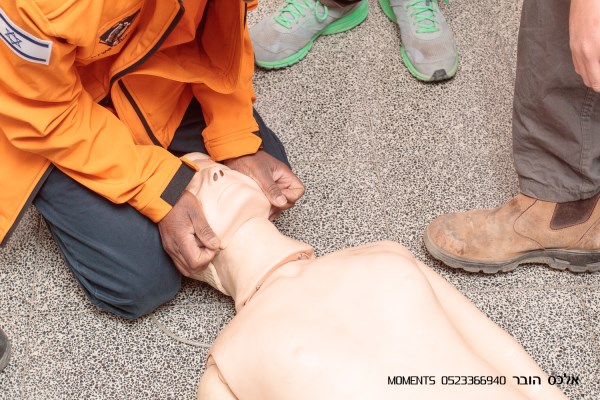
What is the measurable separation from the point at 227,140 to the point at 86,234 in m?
0.28

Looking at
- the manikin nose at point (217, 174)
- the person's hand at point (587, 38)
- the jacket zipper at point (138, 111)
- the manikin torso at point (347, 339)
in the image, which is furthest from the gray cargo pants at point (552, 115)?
the jacket zipper at point (138, 111)

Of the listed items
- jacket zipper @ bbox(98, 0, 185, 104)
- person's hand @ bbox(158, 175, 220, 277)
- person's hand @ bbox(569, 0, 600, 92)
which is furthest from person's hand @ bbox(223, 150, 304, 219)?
person's hand @ bbox(569, 0, 600, 92)

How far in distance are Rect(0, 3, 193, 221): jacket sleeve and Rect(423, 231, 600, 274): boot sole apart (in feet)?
1.57

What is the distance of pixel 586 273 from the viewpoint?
1173 mm

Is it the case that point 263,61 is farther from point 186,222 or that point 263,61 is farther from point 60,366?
point 60,366

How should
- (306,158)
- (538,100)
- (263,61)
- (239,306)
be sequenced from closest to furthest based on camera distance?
(239,306) → (538,100) → (306,158) → (263,61)

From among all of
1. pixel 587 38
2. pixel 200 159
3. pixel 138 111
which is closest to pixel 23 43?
pixel 138 111

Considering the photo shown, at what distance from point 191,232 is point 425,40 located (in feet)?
2.43

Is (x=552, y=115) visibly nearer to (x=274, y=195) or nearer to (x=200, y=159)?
(x=274, y=195)

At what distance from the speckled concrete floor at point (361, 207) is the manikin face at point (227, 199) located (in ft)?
0.66

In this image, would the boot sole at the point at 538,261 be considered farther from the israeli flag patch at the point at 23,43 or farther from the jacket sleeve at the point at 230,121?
the israeli flag patch at the point at 23,43

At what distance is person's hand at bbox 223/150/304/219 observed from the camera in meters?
1.11

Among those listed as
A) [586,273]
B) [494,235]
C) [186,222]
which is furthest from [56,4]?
[586,273]

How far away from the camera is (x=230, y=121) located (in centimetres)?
114
